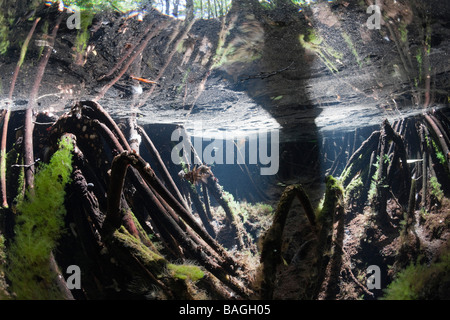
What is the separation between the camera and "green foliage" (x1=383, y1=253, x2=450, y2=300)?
2.55 metres

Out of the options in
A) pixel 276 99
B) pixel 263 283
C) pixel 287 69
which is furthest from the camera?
pixel 276 99

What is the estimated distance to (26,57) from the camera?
171 inches

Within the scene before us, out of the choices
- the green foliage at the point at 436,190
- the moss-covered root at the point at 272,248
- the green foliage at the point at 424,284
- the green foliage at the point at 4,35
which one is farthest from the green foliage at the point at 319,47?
the green foliage at the point at 4,35

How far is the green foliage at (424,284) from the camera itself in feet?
8.37

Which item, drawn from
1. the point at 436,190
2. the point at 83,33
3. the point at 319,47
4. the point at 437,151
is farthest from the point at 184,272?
the point at 437,151

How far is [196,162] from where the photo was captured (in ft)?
26.5

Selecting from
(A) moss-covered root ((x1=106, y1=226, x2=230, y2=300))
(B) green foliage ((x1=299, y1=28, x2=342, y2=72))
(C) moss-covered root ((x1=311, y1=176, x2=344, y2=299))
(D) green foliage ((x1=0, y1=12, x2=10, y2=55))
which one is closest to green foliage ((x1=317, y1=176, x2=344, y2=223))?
(C) moss-covered root ((x1=311, y1=176, x2=344, y2=299))

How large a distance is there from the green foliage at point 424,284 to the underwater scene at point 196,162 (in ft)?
0.06

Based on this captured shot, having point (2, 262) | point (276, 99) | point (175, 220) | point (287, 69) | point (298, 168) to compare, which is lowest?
point (298, 168)

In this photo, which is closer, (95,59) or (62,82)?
(95,59)

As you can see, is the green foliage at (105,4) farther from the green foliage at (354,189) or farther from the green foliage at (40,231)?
the green foliage at (354,189)

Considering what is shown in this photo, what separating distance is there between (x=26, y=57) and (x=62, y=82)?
117cm

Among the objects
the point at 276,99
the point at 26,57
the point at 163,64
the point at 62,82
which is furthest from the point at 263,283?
the point at 276,99
